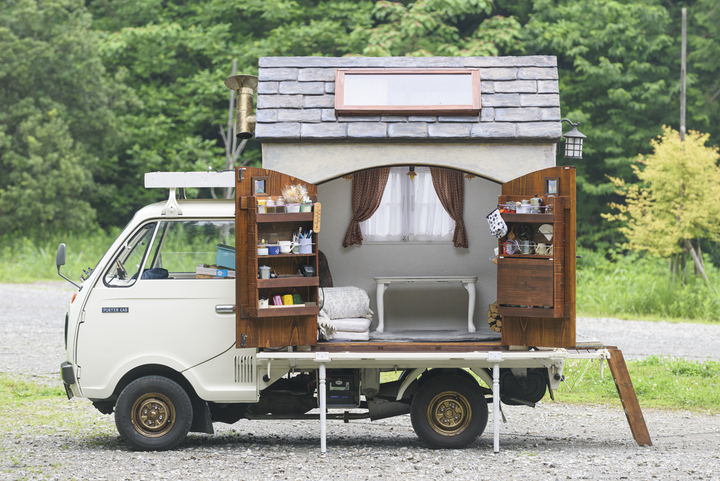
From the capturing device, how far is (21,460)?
624cm

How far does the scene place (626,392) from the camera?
21.6 feet

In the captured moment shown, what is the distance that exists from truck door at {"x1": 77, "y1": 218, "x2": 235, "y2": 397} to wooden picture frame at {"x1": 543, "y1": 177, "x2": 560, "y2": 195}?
273 centimetres

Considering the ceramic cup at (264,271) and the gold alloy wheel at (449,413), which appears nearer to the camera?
the ceramic cup at (264,271)

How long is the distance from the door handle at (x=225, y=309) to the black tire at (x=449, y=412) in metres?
1.76

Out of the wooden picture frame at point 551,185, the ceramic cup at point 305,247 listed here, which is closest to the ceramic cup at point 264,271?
the ceramic cup at point 305,247

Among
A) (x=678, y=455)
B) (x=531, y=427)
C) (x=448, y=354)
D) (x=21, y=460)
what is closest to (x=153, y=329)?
(x=21, y=460)

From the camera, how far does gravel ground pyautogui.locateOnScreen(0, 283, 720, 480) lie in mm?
5855

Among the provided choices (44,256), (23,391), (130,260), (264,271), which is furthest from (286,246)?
(44,256)

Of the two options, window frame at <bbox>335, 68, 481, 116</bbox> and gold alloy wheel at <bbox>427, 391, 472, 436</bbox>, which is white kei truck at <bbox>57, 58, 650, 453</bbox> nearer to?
gold alloy wheel at <bbox>427, 391, 472, 436</bbox>

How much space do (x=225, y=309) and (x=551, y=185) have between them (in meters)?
2.88

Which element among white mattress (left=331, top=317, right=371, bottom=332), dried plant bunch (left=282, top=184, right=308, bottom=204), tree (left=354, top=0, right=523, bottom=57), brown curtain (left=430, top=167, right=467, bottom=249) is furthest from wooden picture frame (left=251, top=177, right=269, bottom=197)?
tree (left=354, top=0, right=523, bottom=57)

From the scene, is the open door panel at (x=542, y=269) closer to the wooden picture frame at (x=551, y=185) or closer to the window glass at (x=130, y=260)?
the wooden picture frame at (x=551, y=185)

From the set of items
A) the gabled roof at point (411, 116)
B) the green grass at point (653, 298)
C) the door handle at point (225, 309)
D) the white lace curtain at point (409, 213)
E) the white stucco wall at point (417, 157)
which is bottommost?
the green grass at point (653, 298)

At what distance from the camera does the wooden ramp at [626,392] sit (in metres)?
6.54
